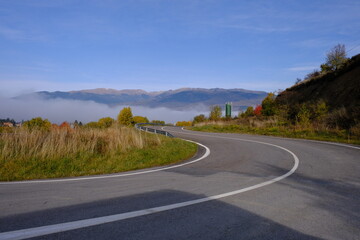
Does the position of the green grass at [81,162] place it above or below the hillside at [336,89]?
below

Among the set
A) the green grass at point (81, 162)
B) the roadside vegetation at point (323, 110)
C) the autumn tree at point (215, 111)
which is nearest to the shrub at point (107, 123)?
the green grass at point (81, 162)

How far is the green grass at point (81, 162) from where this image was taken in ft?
24.1

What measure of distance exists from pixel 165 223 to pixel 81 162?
5797mm

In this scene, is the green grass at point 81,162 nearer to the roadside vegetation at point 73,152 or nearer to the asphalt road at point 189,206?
the roadside vegetation at point 73,152

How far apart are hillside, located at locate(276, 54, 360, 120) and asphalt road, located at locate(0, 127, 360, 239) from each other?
661 inches

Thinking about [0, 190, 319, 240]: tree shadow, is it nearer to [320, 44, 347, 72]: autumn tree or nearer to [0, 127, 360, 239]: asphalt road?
[0, 127, 360, 239]: asphalt road

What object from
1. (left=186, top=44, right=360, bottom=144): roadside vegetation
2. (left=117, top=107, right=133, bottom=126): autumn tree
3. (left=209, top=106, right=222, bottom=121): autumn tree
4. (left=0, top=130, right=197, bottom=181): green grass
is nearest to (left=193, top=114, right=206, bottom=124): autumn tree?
(left=209, top=106, right=222, bottom=121): autumn tree

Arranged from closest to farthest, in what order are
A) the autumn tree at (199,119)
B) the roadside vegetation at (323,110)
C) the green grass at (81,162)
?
the green grass at (81,162) → the roadside vegetation at (323,110) → the autumn tree at (199,119)

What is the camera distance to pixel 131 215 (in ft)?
12.6

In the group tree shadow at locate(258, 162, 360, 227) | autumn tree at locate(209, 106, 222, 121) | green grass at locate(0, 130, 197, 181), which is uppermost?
autumn tree at locate(209, 106, 222, 121)

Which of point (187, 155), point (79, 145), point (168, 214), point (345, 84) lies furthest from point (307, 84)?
point (168, 214)

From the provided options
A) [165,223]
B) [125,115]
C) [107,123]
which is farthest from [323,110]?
[125,115]

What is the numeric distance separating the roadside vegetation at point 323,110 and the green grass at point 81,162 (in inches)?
454

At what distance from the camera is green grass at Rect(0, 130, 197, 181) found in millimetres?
7355
